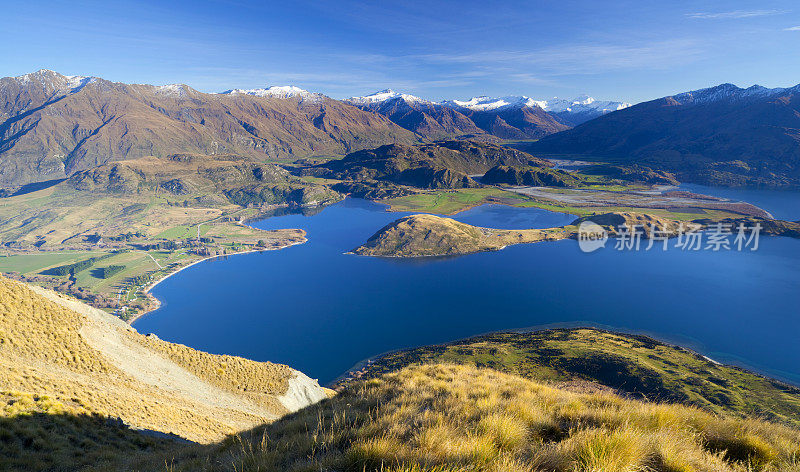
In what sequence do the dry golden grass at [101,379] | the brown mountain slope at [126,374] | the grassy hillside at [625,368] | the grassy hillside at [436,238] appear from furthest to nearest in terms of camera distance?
the grassy hillside at [436,238] < the grassy hillside at [625,368] < the brown mountain slope at [126,374] < the dry golden grass at [101,379]

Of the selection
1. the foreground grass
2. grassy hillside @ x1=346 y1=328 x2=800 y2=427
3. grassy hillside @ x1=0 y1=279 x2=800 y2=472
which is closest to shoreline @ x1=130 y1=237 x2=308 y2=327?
grassy hillside @ x1=0 y1=279 x2=800 y2=472

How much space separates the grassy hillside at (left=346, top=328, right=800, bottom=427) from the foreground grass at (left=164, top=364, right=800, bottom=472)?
61.1 meters

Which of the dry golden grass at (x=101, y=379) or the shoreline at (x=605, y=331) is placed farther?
the shoreline at (x=605, y=331)

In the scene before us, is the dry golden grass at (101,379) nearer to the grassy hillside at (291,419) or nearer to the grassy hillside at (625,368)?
the grassy hillside at (291,419)

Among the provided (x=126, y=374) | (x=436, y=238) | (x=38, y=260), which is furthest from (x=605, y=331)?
(x=38, y=260)

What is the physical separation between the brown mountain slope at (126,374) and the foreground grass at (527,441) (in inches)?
534

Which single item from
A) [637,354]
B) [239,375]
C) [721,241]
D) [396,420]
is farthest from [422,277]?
[721,241]

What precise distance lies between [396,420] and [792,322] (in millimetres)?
157121

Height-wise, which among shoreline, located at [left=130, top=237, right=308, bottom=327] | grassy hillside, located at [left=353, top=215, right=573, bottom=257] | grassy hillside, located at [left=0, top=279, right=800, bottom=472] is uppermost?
grassy hillside, located at [left=0, top=279, right=800, bottom=472]

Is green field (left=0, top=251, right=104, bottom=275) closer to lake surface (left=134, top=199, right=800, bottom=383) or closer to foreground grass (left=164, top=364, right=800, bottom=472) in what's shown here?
lake surface (left=134, top=199, right=800, bottom=383)

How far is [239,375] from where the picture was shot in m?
31.8

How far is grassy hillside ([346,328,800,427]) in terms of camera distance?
194 feet

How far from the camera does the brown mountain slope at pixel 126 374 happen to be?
18.1 metres

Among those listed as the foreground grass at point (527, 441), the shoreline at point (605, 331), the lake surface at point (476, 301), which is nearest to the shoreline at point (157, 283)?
the lake surface at point (476, 301)
